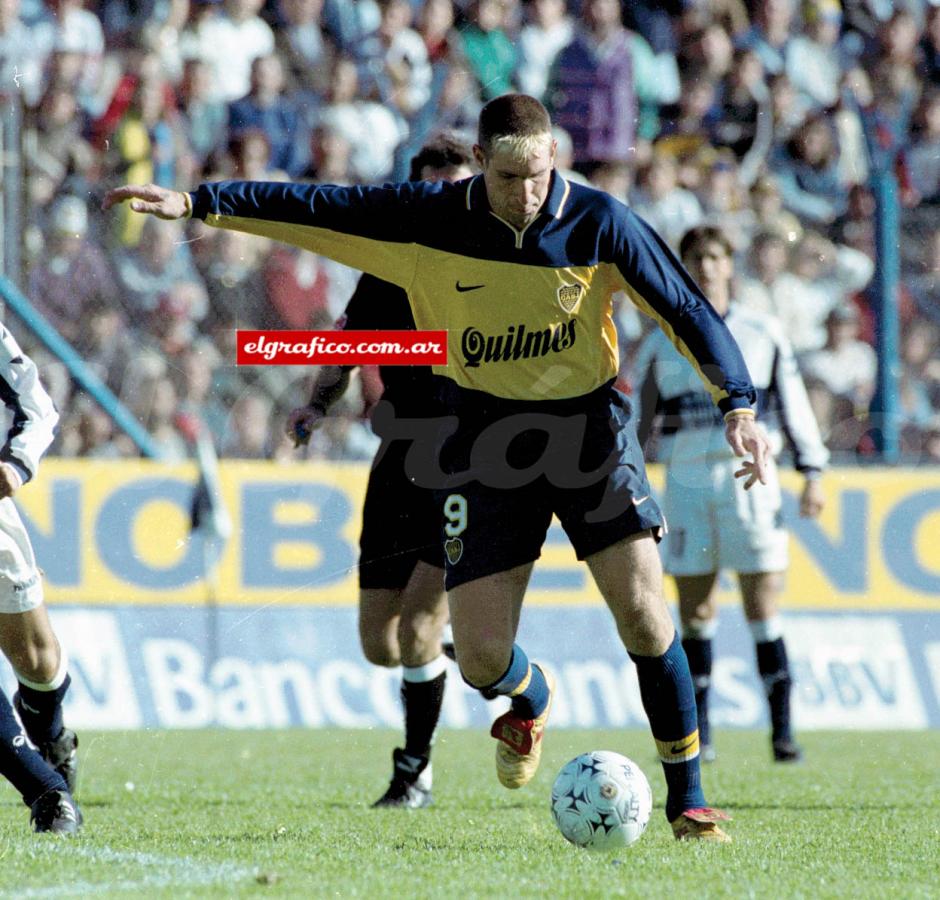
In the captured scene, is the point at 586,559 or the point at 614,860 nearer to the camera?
the point at 614,860

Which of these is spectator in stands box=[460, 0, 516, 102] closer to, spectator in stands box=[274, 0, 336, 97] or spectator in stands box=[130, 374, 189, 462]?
spectator in stands box=[274, 0, 336, 97]

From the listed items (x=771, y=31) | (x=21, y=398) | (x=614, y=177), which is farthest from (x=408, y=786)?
(x=771, y=31)

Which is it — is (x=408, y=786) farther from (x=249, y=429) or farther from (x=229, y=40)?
(x=229, y=40)

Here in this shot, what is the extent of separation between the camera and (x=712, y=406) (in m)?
7.77

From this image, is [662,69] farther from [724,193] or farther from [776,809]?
[776,809]

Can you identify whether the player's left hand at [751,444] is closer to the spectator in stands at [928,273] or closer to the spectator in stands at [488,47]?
the spectator in stands at [488,47]

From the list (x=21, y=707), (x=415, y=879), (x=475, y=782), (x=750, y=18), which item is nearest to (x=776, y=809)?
(x=475, y=782)

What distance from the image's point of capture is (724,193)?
32.6 feet

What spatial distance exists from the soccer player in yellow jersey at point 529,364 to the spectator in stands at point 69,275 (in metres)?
4.44

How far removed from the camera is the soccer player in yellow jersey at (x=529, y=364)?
4863 mm

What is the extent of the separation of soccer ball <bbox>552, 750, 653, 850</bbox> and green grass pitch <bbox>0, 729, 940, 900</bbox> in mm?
56

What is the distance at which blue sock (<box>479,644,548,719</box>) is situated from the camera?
5125mm

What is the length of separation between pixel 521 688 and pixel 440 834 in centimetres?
52

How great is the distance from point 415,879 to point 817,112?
24.4 ft
